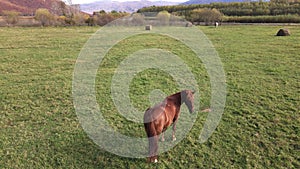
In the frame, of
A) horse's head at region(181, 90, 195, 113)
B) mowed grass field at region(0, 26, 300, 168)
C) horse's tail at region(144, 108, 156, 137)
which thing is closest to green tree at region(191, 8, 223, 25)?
mowed grass field at region(0, 26, 300, 168)

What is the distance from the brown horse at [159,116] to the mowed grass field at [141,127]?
0.61m

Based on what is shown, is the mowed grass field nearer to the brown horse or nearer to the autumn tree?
the brown horse

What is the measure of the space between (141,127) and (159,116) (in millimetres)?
1887

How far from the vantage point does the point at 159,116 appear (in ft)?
12.9

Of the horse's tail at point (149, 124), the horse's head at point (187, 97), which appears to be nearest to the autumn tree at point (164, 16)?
the horse's head at point (187, 97)

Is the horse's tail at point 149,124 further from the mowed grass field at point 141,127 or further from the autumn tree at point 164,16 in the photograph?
the autumn tree at point 164,16

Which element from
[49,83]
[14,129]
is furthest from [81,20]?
[14,129]

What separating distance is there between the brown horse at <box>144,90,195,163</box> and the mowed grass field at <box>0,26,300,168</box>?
24.1 inches

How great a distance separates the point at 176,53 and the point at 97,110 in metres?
7.48

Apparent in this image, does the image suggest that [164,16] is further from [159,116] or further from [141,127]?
[159,116]

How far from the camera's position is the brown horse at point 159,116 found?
3.88 meters

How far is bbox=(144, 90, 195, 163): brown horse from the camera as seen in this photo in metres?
3.88

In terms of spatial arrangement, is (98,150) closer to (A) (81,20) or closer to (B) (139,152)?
(B) (139,152)

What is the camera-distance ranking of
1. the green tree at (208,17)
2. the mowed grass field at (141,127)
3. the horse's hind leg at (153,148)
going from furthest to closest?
1. the green tree at (208,17)
2. the mowed grass field at (141,127)
3. the horse's hind leg at (153,148)
